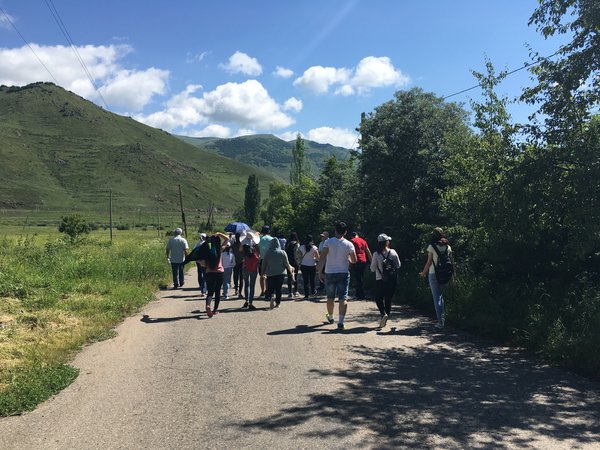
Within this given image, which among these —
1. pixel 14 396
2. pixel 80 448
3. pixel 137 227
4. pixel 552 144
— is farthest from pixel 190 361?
pixel 137 227

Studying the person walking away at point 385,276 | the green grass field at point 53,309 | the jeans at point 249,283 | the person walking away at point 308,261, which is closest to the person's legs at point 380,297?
the person walking away at point 385,276

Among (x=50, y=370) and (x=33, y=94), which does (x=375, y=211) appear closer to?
(x=50, y=370)

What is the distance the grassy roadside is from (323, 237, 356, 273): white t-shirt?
4092 millimetres

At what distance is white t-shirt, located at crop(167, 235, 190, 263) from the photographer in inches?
565

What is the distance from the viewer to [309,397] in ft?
16.3

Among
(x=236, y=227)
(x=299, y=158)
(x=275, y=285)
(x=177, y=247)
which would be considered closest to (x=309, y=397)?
(x=275, y=285)

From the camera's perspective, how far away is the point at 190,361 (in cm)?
641

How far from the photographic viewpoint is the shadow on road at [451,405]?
13.4 ft

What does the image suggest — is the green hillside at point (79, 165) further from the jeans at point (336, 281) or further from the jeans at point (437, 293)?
the jeans at point (437, 293)

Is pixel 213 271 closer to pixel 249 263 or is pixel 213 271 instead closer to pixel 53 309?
pixel 249 263

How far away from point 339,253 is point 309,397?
395 cm

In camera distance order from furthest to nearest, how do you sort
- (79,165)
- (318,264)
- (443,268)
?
1. (79,165)
2. (318,264)
3. (443,268)

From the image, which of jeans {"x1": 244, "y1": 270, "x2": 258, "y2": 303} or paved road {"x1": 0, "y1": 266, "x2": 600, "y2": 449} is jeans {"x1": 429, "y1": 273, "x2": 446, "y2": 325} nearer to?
paved road {"x1": 0, "y1": 266, "x2": 600, "y2": 449}

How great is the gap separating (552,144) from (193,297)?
31.2 feet
